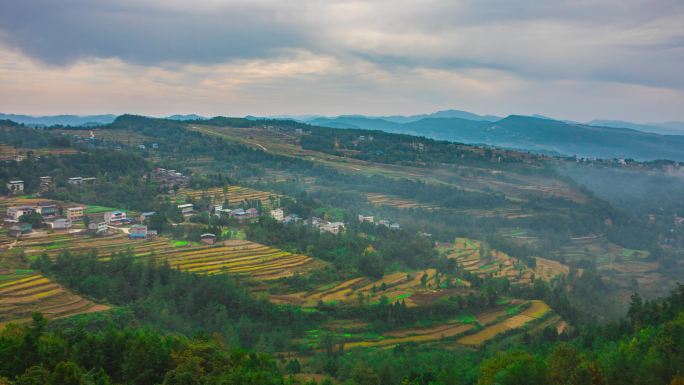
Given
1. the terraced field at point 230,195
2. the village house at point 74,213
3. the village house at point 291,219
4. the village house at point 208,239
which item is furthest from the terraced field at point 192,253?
the terraced field at point 230,195

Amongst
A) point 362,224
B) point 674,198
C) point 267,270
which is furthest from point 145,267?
point 674,198

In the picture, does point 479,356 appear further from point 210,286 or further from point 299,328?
point 210,286

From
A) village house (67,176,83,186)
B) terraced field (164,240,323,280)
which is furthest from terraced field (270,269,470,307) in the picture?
village house (67,176,83,186)

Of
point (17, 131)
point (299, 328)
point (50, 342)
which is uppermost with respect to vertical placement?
point (17, 131)

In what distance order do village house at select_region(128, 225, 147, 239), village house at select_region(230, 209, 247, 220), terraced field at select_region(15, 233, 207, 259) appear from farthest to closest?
1. village house at select_region(230, 209, 247, 220)
2. village house at select_region(128, 225, 147, 239)
3. terraced field at select_region(15, 233, 207, 259)

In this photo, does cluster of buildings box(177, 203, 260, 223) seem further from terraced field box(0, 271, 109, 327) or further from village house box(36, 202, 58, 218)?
terraced field box(0, 271, 109, 327)

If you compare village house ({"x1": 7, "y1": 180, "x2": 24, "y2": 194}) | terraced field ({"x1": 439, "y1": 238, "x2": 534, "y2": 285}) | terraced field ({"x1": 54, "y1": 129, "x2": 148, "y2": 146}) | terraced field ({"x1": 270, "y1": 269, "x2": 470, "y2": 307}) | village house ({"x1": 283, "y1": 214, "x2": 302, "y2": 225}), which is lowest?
terraced field ({"x1": 439, "y1": 238, "x2": 534, "y2": 285})
